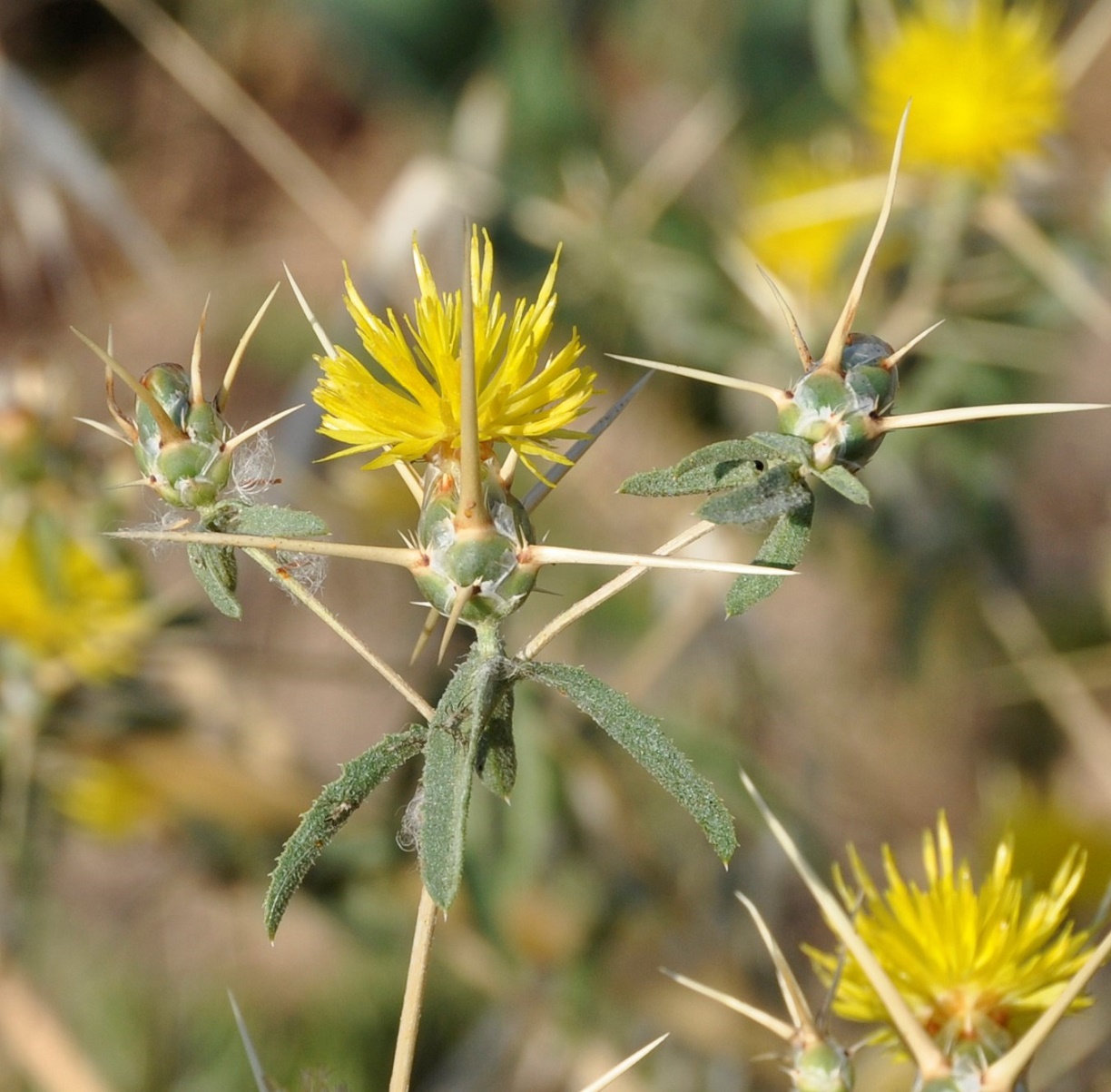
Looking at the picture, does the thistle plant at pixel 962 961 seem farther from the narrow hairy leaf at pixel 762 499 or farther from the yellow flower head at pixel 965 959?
the narrow hairy leaf at pixel 762 499

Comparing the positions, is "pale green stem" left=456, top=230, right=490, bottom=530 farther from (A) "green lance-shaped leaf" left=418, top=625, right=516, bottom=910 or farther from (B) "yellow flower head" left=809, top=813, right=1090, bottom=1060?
(B) "yellow flower head" left=809, top=813, right=1090, bottom=1060

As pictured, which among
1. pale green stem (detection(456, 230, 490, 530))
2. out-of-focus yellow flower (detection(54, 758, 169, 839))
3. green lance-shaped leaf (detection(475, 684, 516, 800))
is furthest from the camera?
out-of-focus yellow flower (detection(54, 758, 169, 839))

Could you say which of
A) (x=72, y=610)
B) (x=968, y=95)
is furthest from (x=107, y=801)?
(x=968, y=95)

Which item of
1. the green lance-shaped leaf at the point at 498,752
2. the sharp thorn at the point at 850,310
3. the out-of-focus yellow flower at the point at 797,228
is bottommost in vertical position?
the green lance-shaped leaf at the point at 498,752

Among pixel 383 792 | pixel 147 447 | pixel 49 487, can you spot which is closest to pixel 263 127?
pixel 49 487

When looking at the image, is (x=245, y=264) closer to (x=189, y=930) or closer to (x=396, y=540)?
(x=396, y=540)

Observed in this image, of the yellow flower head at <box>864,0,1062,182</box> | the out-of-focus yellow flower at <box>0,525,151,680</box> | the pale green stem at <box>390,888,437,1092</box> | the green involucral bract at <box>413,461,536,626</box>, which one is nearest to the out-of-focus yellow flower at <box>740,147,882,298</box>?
the yellow flower head at <box>864,0,1062,182</box>

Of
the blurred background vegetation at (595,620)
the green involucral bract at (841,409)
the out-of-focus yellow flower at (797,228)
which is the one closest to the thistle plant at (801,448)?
the green involucral bract at (841,409)
